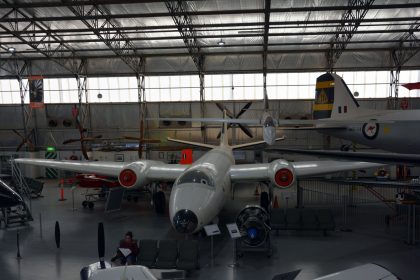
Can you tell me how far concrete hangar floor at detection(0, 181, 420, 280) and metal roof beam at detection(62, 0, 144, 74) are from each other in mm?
10943

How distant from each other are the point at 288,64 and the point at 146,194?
50.7 feet

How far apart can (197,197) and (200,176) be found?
99 cm

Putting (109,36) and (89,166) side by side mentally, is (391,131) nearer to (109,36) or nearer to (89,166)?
(89,166)

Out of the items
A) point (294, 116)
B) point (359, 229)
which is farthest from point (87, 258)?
point (294, 116)

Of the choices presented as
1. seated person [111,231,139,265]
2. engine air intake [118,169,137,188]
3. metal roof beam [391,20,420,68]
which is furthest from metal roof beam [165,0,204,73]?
metal roof beam [391,20,420,68]

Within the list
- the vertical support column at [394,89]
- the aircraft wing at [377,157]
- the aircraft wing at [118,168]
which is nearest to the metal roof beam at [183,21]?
the aircraft wing at [118,168]

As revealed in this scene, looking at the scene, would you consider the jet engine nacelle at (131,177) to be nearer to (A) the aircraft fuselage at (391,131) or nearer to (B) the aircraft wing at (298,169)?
(B) the aircraft wing at (298,169)

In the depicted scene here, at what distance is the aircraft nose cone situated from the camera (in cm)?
827

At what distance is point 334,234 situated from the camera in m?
10.9

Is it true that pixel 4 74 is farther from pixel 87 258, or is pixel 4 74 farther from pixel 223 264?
pixel 223 264

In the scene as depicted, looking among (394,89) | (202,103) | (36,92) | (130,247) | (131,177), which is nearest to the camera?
(130,247)

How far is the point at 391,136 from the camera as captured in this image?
14.0 metres

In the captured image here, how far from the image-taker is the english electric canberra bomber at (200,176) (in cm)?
859

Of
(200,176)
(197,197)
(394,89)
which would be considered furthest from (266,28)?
(197,197)
